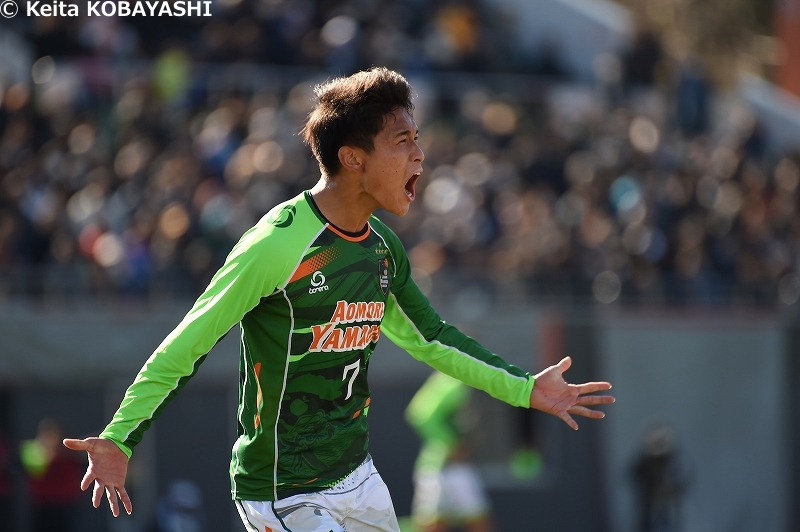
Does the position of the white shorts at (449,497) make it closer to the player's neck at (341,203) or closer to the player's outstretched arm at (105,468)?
the player's neck at (341,203)

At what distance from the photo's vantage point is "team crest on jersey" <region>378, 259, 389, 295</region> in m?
4.68

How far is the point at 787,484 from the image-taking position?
44.9 ft

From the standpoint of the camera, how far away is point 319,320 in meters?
4.43

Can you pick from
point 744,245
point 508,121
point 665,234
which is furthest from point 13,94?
point 744,245

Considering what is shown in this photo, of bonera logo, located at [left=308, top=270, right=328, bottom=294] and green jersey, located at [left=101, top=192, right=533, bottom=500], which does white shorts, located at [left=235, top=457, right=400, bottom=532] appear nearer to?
green jersey, located at [left=101, top=192, right=533, bottom=500]

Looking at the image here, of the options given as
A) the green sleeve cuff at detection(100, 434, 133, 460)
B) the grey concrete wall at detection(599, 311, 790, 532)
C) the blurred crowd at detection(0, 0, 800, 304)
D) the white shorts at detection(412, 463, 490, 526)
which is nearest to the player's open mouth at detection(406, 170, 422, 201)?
the green sleeve cuff at detection(100, 434, 133, 460)

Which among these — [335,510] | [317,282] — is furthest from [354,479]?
[317,282]

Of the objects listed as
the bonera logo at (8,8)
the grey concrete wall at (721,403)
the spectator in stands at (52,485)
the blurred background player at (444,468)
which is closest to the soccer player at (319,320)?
the blurred background player at (444,468)

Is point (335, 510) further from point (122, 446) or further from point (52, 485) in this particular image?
point (52, 485)

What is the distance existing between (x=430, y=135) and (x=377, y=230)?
435 inches

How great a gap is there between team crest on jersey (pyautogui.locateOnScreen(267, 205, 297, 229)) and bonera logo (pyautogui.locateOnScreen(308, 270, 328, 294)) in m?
0.21

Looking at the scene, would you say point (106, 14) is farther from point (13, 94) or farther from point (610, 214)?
point (610, 214)

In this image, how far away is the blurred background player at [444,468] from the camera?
419 inches

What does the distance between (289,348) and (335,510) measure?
0.65 metres
